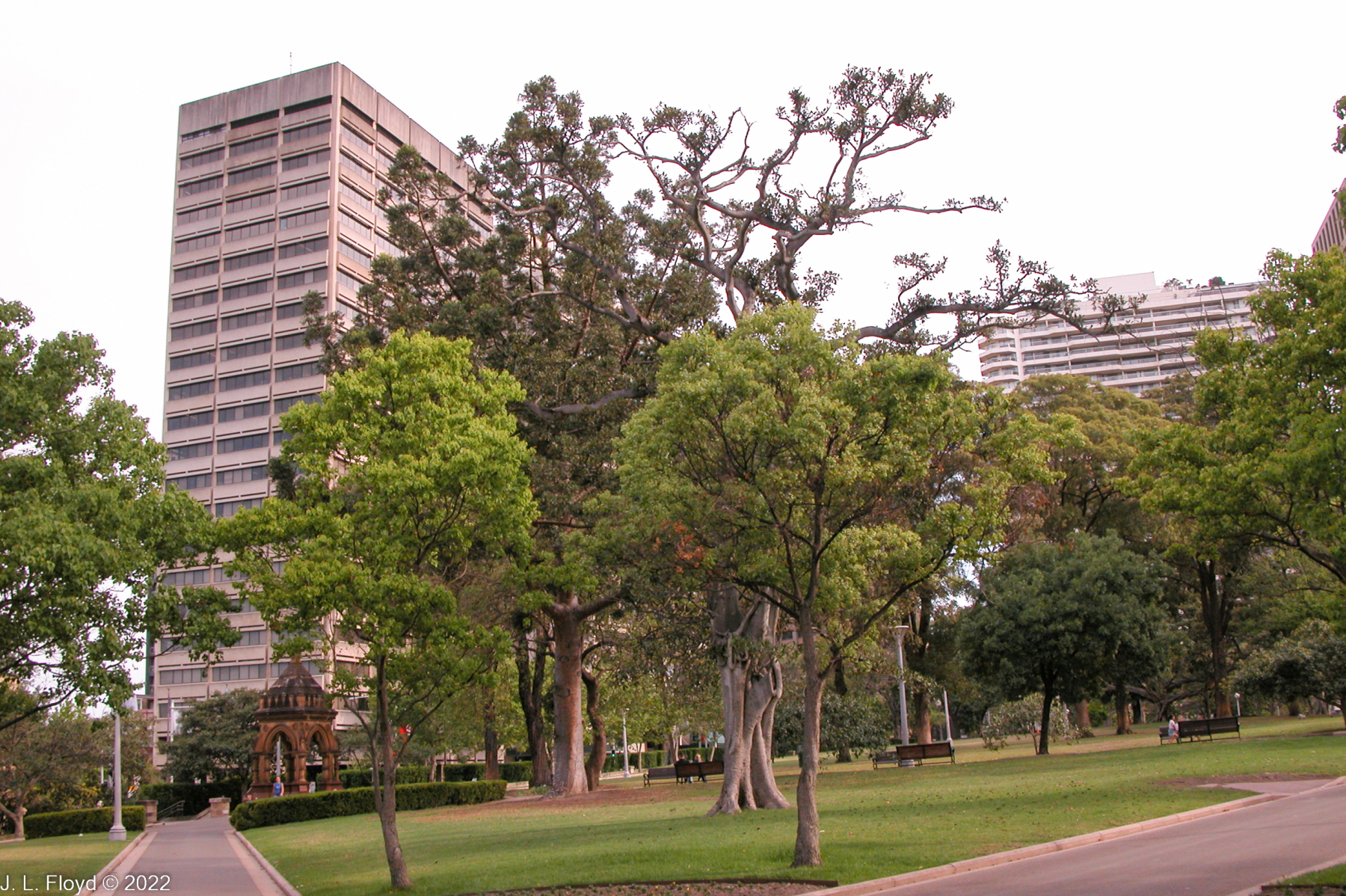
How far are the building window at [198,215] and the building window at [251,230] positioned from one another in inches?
99.2

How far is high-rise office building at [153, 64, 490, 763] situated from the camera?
86.2 m

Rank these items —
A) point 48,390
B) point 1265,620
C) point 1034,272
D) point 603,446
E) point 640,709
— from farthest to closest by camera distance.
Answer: point 640,709
point 1265,620
point 603,446
point 1034,272
point 48,390

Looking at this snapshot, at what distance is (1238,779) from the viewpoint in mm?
20500

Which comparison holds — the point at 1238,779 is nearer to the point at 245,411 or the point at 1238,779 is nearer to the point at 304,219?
the point at 245,411

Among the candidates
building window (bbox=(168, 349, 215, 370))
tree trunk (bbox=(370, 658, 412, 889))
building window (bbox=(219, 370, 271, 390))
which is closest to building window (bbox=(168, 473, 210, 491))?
building window (bbox=(219, 370, 271, 390))

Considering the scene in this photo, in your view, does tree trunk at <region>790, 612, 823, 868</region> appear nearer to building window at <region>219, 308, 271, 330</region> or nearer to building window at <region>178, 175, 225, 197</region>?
building window at <region>219, 308, 271, 330</region>

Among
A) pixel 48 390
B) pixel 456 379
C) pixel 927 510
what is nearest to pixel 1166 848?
pixel 927 510

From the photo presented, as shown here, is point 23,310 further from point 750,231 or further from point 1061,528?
point 1061,528

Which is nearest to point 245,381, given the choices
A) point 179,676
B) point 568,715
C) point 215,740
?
point 179,676

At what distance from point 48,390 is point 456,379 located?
714cm

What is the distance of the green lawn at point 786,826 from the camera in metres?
14.4

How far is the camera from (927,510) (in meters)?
14.9

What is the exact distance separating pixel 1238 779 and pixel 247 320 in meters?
84.8

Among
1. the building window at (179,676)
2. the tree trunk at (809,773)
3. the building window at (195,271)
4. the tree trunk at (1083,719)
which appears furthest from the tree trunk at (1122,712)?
the building window at (195,271)
